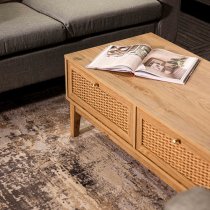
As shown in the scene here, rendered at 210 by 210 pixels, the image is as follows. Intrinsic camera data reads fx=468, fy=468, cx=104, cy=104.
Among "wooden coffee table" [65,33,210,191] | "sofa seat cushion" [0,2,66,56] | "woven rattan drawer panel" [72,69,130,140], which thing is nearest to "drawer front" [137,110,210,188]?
"wooden coffee table" [65,33,210,191]

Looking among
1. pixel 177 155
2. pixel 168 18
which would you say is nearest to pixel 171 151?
pixel 177 155

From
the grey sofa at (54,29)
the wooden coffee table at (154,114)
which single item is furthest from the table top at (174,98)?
the grey sofa at (54,29)

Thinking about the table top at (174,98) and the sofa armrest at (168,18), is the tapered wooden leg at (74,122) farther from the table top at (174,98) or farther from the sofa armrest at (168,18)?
the sofa armrest at (168,18)

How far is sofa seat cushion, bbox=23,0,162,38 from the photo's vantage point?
243 cm

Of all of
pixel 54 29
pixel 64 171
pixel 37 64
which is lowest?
pixel 64 171

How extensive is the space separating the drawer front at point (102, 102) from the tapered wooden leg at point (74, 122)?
0.09m

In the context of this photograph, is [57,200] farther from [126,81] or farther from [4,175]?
[126,81]

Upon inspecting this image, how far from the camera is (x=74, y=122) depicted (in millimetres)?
2176

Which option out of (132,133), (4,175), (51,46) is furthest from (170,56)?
(4,175)

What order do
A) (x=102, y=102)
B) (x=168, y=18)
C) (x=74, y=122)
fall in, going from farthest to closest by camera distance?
1. (x=168, y=18)
2. (x=74, y=122)
3. (x=102, y=102)

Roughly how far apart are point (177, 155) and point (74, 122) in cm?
69

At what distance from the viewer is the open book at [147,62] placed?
1.87 metres

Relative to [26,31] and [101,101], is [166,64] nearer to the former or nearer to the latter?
[101,101]

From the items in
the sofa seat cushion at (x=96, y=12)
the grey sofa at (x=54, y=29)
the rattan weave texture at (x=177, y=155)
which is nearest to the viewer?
the rattan weave texture at (x=177, y=155)
